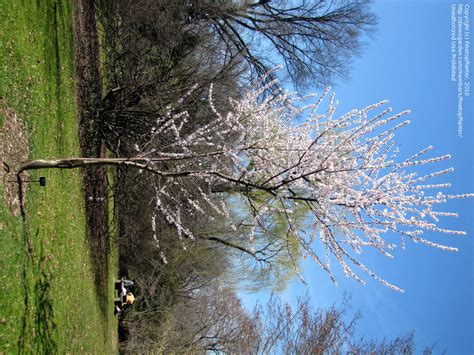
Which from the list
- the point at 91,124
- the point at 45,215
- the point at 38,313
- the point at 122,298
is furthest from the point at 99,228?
the point at 38,313

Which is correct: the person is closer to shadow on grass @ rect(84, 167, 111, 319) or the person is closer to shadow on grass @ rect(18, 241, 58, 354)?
shadow on grass @ rect(84, 167, 111, 319)

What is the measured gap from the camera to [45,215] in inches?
229

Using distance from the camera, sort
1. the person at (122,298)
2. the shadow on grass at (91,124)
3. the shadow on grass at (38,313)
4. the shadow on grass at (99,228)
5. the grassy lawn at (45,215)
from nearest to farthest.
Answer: the grassy lawn at (45,215) < the shadow on grass at (38,313) < the shadow on grass at (91,124) < the shadow on grass at (99,228) < the person at (122,298)

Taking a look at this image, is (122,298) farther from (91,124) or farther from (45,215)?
(45,215)

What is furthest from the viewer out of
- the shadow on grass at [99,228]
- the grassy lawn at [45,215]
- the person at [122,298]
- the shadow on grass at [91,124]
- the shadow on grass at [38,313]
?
the person at [122,298]

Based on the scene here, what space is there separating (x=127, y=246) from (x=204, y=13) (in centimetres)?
563

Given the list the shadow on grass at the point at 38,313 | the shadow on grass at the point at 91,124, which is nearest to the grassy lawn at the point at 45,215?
the shadow on grass at the point at 38,313

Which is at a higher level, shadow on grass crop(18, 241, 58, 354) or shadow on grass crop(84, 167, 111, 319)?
shadow on grass crop(84, 167, 111, 319)

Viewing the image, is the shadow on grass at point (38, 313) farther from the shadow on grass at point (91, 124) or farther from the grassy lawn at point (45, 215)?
the shadow on grass at point (91, 124)

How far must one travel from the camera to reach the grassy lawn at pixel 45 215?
4.74 meters

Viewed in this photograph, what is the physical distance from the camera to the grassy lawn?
4738 millimetres

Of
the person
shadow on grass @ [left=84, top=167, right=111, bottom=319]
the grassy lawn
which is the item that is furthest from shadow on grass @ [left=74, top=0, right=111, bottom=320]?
the person

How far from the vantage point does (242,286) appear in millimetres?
14789

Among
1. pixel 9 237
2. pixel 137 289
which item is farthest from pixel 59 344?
pixel 137 289
